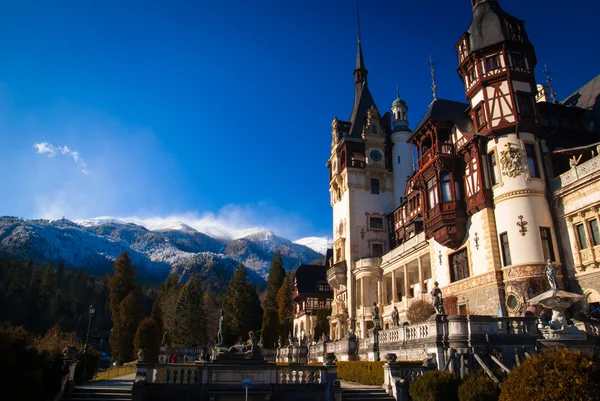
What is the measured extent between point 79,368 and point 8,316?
65.3 metres

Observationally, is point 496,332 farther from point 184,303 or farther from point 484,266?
point 184,303

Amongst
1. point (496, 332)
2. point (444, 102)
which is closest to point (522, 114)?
point (444, 102)

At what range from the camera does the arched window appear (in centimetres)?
3550

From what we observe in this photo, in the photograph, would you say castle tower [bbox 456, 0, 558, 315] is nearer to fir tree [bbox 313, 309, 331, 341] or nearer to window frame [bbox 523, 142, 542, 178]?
window frame [bbox 523, 142, 542, 178]

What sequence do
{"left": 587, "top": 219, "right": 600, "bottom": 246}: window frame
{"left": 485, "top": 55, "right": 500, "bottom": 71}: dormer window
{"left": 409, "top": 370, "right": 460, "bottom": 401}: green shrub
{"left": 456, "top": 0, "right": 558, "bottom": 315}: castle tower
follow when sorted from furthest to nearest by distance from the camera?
{"left": 485, "top": 55, "right": 500, "bottom": 71}: dormer window → {"left": 456, "top": 0, "right": 558, "bottom": 315}: castle tower → {"left": 587, "top": 219, "right": 600, "bottom": 246}: window frame → {"left": 409, "top": 370, "right": 460, "bottom": 401}: green shrub

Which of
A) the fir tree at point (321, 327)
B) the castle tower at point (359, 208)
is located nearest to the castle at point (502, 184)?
the castle tower at point (359, 208)

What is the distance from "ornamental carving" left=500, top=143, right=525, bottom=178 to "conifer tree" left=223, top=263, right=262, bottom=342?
57370mm

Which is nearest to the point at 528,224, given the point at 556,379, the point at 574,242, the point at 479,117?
the point at 574,242

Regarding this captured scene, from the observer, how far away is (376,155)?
60406mm

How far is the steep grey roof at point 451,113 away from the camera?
37.0 meters

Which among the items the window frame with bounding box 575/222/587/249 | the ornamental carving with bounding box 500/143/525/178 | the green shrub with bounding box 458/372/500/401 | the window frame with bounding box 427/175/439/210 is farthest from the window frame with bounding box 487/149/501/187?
the green shrub with bounding box 458/372/500/401

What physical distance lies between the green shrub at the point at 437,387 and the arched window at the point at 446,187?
20656mm

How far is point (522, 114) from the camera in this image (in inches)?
1256

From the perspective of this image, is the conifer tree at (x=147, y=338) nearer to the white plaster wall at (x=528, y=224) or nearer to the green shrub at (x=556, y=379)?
the white plaster wall at (x=528, y=224)
